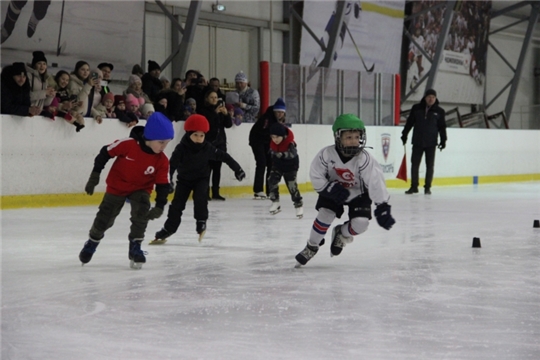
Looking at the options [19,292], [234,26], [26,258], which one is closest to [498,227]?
[26,258]

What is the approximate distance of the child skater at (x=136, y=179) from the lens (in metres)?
→ 5.51

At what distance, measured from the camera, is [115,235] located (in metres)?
7.63

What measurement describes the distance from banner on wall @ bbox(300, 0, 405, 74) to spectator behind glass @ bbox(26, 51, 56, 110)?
8.14 metres

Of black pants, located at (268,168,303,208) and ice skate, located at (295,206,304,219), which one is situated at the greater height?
black pants, located at (268,168,303,208)

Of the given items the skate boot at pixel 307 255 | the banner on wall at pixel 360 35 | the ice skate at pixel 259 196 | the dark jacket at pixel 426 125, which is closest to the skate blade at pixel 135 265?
the skate boot at pixel 307 255

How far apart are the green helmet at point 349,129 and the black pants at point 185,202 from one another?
→ 1999 mm

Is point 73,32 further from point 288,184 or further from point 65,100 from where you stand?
point 288,184

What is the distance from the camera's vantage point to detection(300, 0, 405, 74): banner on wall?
715 inches

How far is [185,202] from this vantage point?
713cm

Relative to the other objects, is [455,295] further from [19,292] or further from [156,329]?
[19,292]

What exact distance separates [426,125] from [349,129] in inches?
360

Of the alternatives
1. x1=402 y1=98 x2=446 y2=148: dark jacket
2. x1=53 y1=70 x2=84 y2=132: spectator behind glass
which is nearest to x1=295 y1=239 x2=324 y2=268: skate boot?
x1=53 y1=70 x2=84 y2=132: spectator behind glass

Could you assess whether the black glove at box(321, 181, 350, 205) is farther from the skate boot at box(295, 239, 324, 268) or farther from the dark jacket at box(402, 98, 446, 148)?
the dark jacket at box(402, 98, 446, 148)

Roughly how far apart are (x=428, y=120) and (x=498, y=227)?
5.89 metres
